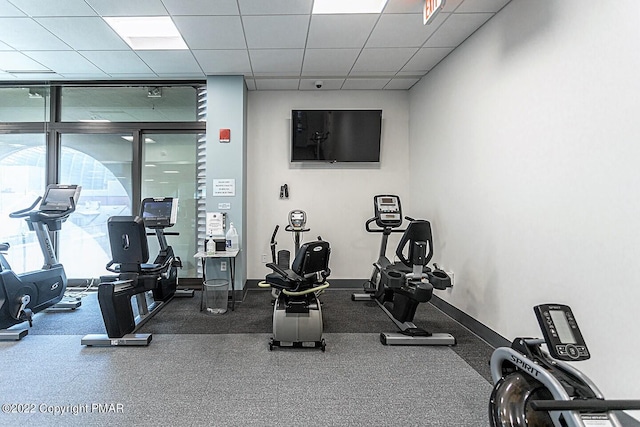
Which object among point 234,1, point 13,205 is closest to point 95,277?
point 13,205

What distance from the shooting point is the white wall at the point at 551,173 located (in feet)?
5.91

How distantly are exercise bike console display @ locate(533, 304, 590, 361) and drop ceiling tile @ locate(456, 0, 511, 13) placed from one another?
2.67 metres

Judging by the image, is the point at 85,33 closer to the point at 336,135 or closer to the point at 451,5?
the point at 336,135

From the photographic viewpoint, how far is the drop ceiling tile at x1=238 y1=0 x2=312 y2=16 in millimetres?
2812

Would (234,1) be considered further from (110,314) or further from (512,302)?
(512,302)

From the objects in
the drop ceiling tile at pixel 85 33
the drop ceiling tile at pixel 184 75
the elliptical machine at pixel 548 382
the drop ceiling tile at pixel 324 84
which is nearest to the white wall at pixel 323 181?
the drop ceiling tile at pixel 324 84

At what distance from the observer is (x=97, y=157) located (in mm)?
4953

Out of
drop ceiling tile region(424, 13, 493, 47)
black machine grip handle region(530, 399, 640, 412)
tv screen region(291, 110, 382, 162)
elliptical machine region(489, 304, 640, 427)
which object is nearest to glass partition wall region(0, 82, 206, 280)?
tv screen region(291, 110, 382, 162)

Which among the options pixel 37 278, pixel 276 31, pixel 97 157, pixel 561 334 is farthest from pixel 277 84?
pixel 561 334

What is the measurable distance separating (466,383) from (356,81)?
4.05 m

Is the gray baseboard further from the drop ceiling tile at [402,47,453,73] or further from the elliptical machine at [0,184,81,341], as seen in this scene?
the elliptical machine at [0,184,81,341]

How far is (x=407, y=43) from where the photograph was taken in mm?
3561

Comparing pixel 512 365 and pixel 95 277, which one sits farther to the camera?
pixel 95 277

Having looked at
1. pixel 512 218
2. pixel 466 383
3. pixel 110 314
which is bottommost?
pixel 466 383
